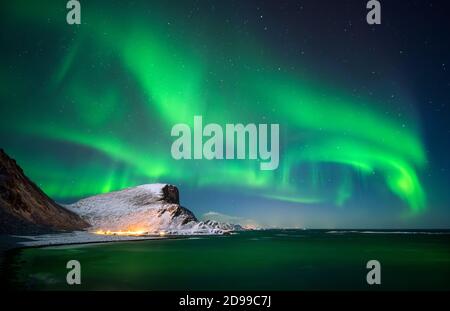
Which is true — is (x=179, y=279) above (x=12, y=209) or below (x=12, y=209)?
below

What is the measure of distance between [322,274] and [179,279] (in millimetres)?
13572

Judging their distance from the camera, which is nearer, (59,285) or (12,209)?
(59,285)

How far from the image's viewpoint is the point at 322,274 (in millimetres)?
37031

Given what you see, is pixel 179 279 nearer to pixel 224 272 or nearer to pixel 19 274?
pixel 224 272
